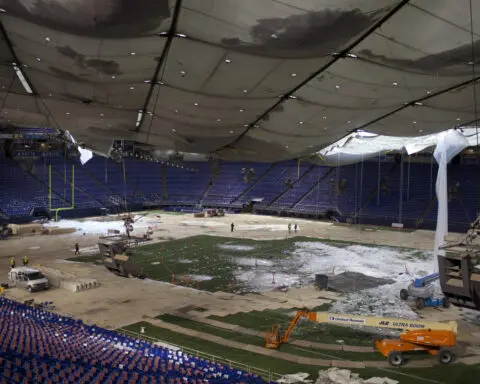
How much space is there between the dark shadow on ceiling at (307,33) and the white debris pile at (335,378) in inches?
375

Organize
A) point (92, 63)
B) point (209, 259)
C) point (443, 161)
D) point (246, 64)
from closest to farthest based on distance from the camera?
point (246, 64) < point (92, 63) < point (443, 161) < point (209, 259)

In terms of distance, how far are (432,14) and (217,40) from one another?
5.22 metres

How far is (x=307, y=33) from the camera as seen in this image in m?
11.8

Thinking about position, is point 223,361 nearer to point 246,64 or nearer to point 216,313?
point 216,313

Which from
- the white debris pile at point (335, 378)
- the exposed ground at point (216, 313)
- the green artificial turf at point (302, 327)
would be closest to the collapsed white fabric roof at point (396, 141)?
the exposed ground at point (216, 313)

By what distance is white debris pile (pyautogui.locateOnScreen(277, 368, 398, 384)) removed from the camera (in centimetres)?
1429

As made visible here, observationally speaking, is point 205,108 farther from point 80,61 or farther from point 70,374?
point 70,374

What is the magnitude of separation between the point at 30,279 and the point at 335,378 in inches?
695

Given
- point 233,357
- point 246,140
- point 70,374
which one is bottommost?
point 233,357

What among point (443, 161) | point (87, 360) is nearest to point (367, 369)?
point (87, 360)

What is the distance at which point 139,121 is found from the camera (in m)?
24.1

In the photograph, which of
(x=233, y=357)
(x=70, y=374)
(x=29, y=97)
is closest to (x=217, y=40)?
(x=70, y=374)

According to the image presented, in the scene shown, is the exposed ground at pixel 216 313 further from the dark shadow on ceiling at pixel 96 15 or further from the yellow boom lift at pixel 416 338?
the dark shadow on ceiling at pixel 96 15

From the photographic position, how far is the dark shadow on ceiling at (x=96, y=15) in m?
10.4
